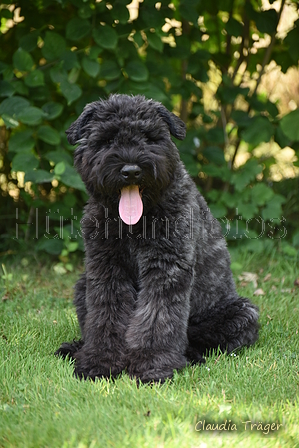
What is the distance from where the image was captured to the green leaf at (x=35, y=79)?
5356 mm

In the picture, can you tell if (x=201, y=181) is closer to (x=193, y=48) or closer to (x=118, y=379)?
(x=193, y=48)

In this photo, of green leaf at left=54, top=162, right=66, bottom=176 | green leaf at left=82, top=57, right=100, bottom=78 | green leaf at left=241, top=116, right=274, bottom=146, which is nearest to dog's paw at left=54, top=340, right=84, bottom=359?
green leaf at left=54, top=162, right=66, bottom=176

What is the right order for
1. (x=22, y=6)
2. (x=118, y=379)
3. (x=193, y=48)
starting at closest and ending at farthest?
(x=118, y=379) → (x=22, y=6) → (x=193, y=48)

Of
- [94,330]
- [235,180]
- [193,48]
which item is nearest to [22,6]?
[193,48]

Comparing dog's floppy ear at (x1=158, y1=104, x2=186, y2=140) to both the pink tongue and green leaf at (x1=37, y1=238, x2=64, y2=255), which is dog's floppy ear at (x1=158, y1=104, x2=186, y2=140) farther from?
green leaf at (x1=37, y1=238, x2=64, y2=255)

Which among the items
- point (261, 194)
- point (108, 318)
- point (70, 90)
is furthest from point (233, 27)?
point (108, 318)

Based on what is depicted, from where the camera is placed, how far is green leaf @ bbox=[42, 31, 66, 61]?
5340 millimetres

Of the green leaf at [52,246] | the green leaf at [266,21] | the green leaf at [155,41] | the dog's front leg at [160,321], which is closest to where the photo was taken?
the dog's front leg at [160,321]

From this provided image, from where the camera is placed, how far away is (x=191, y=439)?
2551 millimetres

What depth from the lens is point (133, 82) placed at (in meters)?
5.54

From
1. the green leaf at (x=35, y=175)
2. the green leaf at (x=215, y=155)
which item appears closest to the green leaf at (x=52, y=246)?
the green leaf at (x=35, y=175)

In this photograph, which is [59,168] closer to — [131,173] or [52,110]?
[52,110]

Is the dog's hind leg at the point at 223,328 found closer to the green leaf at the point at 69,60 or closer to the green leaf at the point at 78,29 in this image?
the green leaf at the point at 69,60

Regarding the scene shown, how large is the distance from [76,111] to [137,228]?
2680 mm
